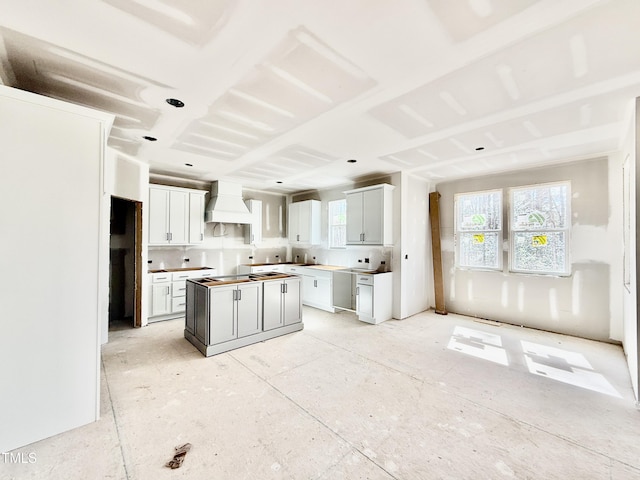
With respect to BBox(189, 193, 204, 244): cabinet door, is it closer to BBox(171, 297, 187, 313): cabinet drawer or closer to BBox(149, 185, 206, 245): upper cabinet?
BBox(149, 185, 206, 245): upper cabinet

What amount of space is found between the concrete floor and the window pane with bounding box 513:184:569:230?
74.8 inches

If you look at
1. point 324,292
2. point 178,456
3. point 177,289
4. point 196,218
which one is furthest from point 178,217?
point 178,456

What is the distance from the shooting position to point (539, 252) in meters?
4.48

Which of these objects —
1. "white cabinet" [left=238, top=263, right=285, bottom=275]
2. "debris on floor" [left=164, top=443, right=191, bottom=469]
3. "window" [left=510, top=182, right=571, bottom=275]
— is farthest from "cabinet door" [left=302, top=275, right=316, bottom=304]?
"debris on floor" [left=164, top=443, right=191, bottom=469]

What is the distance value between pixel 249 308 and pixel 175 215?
279 centimetres

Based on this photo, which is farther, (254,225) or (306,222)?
(306,222)

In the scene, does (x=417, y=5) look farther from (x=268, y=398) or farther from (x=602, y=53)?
(x=268, y=398)

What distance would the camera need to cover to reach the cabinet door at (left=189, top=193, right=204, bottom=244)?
216 inches

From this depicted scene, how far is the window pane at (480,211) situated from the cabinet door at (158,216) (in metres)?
5.80

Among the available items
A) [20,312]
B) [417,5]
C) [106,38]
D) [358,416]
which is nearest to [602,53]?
[417,5]

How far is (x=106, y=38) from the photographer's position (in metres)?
1.78

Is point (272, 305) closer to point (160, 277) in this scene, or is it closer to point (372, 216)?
point (160, 277)

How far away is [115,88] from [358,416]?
355cm

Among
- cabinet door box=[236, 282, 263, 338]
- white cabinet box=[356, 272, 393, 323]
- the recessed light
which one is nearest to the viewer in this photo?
the recessed light
